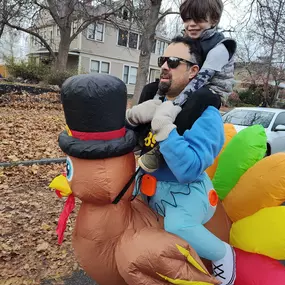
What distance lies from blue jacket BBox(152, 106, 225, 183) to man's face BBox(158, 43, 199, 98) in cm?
23

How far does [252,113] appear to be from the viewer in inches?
334

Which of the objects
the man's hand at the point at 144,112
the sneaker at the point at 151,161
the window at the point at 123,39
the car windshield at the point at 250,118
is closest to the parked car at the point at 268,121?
the car windshield at the point at 250,118

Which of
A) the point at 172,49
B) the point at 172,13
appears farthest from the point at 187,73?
the point at 172,13

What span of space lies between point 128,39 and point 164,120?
95.1ft

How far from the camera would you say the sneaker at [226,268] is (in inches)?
69.2

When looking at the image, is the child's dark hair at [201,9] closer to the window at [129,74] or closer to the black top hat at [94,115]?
the black top hat at [94,115]

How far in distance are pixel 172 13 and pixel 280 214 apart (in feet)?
42.1

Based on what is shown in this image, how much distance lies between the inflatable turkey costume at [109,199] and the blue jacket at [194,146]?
9.2 inches

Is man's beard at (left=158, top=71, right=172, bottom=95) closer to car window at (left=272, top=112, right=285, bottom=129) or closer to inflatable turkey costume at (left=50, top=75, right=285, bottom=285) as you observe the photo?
inflatable turkey costume at (left=50, top=75, right=285, bottom=285)

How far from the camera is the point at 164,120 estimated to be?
1.48 meters

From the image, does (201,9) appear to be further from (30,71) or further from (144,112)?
(30,71)

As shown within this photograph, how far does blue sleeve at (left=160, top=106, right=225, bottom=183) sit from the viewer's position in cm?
145

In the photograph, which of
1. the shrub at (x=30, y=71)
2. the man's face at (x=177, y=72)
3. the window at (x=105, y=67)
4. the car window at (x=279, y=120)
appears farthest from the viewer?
the window at (x=105, y=67)

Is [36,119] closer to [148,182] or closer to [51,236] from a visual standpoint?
[51,236]
